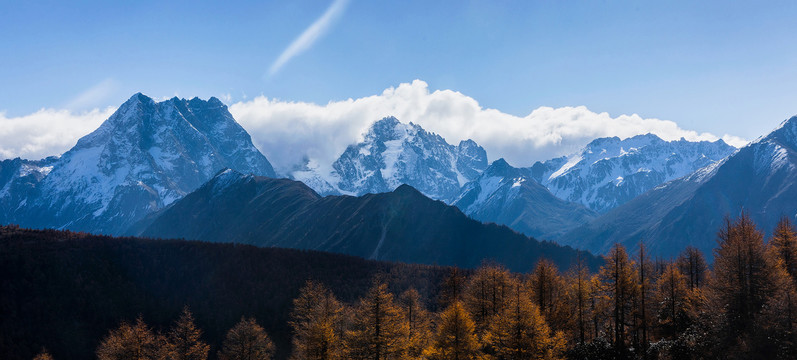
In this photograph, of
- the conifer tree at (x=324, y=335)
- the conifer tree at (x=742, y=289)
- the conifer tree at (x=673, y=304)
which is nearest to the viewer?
the conifer tree at (x=742, y=289)

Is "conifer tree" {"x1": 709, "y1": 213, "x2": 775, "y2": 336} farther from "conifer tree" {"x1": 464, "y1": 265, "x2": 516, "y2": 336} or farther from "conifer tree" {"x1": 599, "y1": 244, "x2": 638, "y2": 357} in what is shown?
"conifer tree" {"x1": 464, "y1": 265, "x2": 516, "y2": 336}

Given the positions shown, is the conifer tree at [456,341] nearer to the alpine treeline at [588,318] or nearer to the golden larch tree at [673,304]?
the alpine treeline at [588,318]

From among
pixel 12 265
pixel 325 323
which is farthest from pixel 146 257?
pixel 325 323

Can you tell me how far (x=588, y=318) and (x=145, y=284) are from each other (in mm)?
131104

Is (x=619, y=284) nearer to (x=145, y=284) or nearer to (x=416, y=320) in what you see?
(x=416, y=320)

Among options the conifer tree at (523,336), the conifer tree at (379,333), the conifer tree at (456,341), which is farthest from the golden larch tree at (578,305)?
the conifer tree at (379,333)

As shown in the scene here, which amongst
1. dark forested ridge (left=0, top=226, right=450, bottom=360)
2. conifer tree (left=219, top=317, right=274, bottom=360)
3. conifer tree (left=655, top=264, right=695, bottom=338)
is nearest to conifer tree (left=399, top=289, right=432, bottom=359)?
conifer tree (left=219, top=317, right=274, bottom=360)

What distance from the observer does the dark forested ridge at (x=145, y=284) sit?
129 metres

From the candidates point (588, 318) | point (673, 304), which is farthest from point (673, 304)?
point (588, 318)

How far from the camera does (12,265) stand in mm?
141000

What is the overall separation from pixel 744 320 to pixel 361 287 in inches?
4822

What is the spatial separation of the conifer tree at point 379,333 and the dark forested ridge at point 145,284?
7204cm

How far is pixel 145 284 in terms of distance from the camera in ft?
512

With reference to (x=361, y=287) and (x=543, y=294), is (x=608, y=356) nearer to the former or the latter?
(x=543, y=294)
